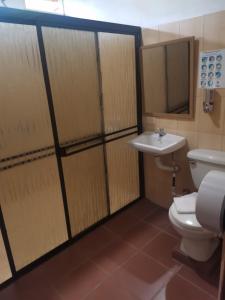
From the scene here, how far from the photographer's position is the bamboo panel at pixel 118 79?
2.04m

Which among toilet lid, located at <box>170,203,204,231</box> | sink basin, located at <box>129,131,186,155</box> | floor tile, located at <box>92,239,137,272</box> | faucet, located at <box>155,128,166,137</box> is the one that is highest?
faucet, located at <box>155,128,166,137</box>

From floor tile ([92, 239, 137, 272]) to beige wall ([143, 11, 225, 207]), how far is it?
75cm

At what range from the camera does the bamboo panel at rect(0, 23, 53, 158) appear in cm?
146

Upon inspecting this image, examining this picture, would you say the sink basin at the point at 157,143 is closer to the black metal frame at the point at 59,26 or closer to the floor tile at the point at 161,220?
the black metal frame at the point at 59,26

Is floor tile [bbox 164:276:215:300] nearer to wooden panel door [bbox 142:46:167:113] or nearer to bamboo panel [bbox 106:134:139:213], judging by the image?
bamboo panel [bbox 106:134:139:213]

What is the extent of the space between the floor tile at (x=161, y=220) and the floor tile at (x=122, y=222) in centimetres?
15

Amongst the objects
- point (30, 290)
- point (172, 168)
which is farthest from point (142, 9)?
point (30, 290)

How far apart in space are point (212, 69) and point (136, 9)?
3.22ft

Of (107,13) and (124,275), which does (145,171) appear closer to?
(124,275)

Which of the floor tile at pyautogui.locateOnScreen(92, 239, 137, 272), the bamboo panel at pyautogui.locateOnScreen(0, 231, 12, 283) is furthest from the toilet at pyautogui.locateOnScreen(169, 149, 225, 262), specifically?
the bamboo panel at pyautogui.locateOnScreen(0, 231, 12, 283)

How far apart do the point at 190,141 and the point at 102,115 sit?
83 centimetres

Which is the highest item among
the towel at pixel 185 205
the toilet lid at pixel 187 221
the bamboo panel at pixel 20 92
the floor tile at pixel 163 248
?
the bamboo panel at pixel 20 92

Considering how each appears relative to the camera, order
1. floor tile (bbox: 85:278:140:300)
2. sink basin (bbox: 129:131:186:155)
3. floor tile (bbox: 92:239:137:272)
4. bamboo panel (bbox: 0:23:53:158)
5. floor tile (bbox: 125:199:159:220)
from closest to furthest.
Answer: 1. bamboo panel (bbox: 0:23:53:158)
2. floor tile (bbox: 85:278:140:300)
3. floor tile (bbox: 92:239:137:272)
4. sink basin (bbox: 129:131:186:155)
5. floor tile (bbox: 125:199:159:220)

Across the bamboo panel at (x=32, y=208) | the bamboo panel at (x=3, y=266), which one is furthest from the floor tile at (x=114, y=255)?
the bamboo panel at (x=3, y=266)
